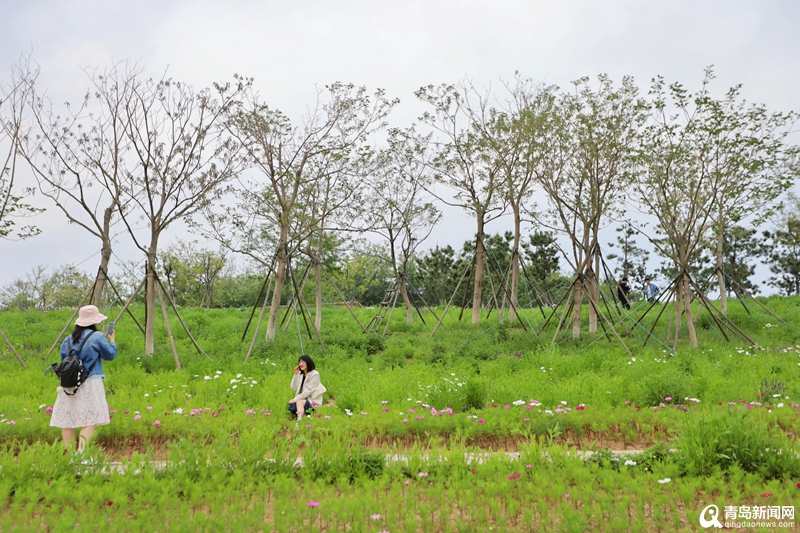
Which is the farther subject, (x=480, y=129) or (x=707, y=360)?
(x=480, y=129)

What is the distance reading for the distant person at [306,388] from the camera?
6.99m

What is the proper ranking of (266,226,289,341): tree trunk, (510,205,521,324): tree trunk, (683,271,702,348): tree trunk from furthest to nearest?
(510,205,521,324): tree trunk → (266,226,289,341): tree trunk → (683,271,702,348): tree trunk

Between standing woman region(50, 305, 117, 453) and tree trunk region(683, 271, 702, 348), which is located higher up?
tree trunk region(683, 271, 702, 348)

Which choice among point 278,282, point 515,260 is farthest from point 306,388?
point 515,260

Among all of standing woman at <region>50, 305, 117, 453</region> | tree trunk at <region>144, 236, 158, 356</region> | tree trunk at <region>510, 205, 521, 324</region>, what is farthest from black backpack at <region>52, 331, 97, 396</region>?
tree trunk at <region>510, 205, 521, 324</region>

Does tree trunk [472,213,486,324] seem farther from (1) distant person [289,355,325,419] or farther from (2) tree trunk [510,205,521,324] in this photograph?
(1) distant person [289,355,325,419]

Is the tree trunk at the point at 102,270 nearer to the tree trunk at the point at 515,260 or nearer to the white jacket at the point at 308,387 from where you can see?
the white jacket at the point at 308,387

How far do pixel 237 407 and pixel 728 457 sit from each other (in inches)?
218

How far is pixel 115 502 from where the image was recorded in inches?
153

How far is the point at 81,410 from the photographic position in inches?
210

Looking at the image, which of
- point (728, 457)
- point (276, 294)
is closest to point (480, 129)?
point (276, 294)

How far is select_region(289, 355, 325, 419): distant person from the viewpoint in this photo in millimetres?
6990

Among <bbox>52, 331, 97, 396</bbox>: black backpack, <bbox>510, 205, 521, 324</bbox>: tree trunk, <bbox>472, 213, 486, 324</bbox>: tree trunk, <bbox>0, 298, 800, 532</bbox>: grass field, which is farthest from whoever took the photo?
<bbox>510, 205, 521, 324</bbox>: tree trunk

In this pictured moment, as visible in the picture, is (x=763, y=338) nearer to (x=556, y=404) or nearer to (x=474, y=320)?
(x=474, y=320)
